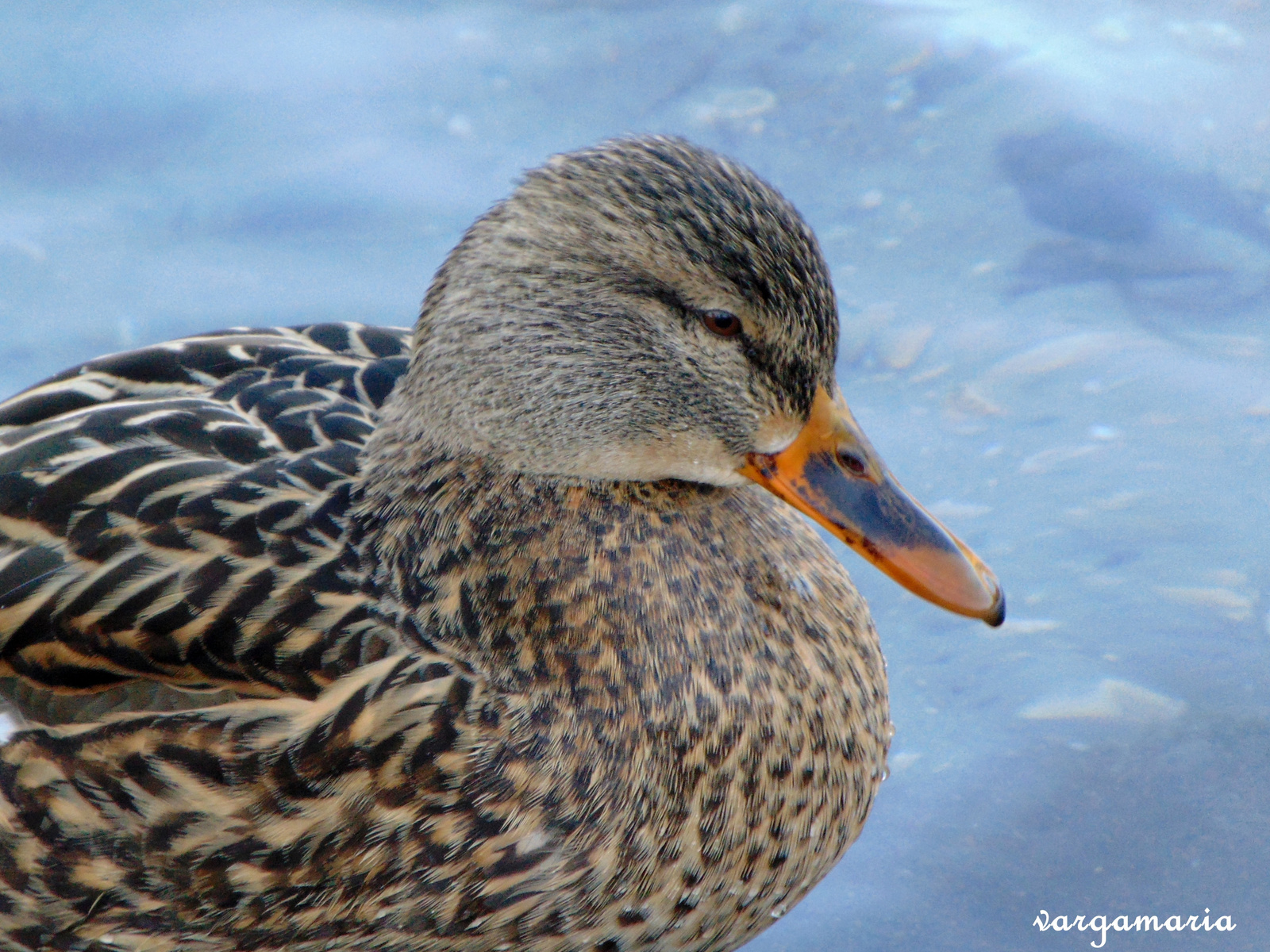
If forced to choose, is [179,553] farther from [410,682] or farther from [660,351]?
[660,351]

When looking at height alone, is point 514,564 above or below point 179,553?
below

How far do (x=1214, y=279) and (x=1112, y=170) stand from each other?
0.50 metres

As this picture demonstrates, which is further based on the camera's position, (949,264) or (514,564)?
(949,264)

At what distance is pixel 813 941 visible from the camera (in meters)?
2.94

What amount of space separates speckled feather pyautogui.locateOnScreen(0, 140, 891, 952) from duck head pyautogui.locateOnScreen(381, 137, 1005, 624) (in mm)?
11

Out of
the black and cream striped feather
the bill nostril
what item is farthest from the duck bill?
the black and cream striped feather

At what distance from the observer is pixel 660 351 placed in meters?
2.51

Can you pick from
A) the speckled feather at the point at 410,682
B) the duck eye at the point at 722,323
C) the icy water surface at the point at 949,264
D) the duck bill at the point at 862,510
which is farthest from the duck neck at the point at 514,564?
the icy water surface at the point at 949,264

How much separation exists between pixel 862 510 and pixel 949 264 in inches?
77.5

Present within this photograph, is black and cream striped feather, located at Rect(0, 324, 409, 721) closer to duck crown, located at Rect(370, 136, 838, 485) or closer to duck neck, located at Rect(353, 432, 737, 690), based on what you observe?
duck neck, located at Rect(353, 432, 737, 690)

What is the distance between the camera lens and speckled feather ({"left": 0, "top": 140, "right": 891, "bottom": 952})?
246cm

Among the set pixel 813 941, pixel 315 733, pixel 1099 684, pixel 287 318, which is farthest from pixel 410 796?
pixel 287 318

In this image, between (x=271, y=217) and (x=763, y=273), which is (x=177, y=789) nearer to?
(x=763, y=273)

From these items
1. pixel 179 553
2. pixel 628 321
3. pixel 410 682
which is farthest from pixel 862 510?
pixel 179 553
